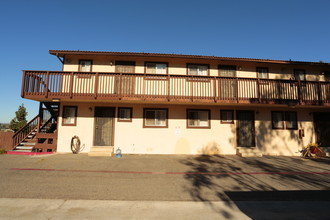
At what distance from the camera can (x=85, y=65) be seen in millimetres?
11523

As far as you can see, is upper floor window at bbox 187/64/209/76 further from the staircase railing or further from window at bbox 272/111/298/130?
the staircase railing

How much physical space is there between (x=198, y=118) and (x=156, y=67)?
449cm

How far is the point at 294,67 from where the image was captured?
41.0 ft

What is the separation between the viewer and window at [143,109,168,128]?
1112cm

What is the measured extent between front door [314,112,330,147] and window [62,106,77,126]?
1629 centimetres

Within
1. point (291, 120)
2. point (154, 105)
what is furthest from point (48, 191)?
point (291, 120)

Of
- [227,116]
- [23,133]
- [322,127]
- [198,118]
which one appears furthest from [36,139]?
[322,127]

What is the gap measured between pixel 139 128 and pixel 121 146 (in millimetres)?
1576

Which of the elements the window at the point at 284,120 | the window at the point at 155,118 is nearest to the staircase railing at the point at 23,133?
the window at the point at 155,118

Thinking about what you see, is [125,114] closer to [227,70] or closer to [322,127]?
[227,70]

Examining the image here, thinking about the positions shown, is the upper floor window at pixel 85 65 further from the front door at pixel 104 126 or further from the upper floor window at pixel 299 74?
the upper floor window at pixel 299 74

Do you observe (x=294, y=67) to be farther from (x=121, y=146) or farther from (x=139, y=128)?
(x=121, y=146)

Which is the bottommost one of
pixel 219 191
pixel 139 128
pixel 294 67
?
pixel 219 191

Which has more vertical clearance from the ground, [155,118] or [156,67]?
[156,67]
